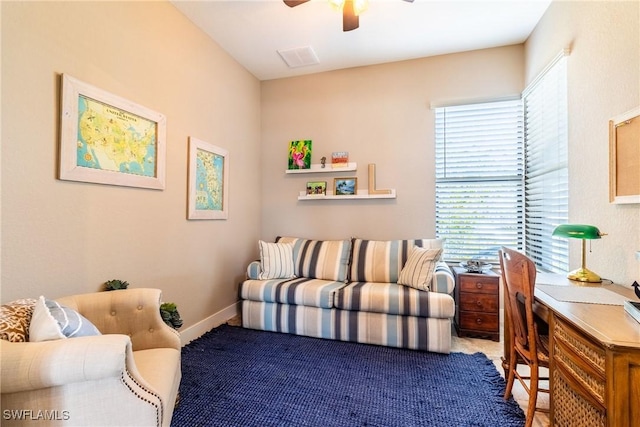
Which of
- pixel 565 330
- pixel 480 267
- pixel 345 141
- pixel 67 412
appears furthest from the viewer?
pixel 345 141

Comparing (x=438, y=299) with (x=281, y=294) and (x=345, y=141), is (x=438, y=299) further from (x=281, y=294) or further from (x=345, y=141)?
(x=345, y=141)

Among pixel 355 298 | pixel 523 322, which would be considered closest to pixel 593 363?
pixel 523 322

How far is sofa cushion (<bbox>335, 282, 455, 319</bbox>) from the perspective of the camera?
94.4 inches

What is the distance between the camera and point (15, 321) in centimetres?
114

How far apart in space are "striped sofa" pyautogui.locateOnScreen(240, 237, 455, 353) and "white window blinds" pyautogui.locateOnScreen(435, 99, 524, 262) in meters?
0.45

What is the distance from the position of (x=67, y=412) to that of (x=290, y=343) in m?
1.80

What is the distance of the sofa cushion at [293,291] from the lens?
2664 mm

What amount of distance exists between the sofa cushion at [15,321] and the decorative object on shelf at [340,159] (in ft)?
9.53

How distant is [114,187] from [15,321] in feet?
3.42

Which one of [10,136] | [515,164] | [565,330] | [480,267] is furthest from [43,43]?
[515,164]

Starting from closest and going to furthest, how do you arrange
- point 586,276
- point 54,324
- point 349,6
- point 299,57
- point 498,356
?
1. point 54,324
2. point 586,276
3. point 349,6
4. point 498,356
5. point 299,57

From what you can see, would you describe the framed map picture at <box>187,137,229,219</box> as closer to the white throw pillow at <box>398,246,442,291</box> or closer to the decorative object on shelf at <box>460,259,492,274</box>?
the white throw pillow at <box>398,246,442,291</box>

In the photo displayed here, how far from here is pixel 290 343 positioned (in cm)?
261

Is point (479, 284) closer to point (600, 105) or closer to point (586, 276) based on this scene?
point (586, 276)
